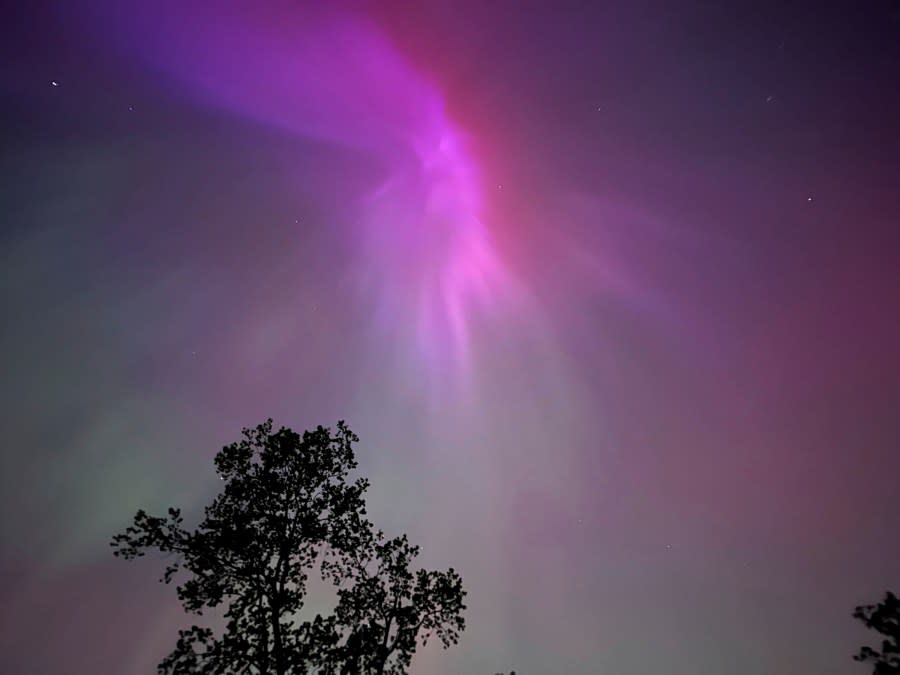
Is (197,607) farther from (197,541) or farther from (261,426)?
(261,426)

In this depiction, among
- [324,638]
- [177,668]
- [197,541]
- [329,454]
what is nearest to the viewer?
[177,668]

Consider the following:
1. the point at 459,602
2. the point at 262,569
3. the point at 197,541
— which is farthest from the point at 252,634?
the point at 459,602

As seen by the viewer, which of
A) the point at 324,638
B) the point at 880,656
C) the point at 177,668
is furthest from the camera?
the point at 880,656

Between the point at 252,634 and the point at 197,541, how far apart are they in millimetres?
4271

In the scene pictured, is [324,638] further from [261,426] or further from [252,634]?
[261,426]

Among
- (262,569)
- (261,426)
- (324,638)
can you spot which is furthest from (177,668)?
(261,426)

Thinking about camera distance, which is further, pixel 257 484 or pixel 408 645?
pixel 408 645

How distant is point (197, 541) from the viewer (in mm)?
19766

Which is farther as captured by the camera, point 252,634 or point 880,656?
point 880,656

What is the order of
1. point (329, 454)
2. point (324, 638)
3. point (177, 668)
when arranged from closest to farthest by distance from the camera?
point (177, 668), point (324, 638), point (329, 454)

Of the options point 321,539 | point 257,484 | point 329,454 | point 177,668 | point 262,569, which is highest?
point 329,454

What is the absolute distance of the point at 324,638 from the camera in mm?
21375

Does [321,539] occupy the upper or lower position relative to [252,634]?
upper

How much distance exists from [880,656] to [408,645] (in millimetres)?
25065
